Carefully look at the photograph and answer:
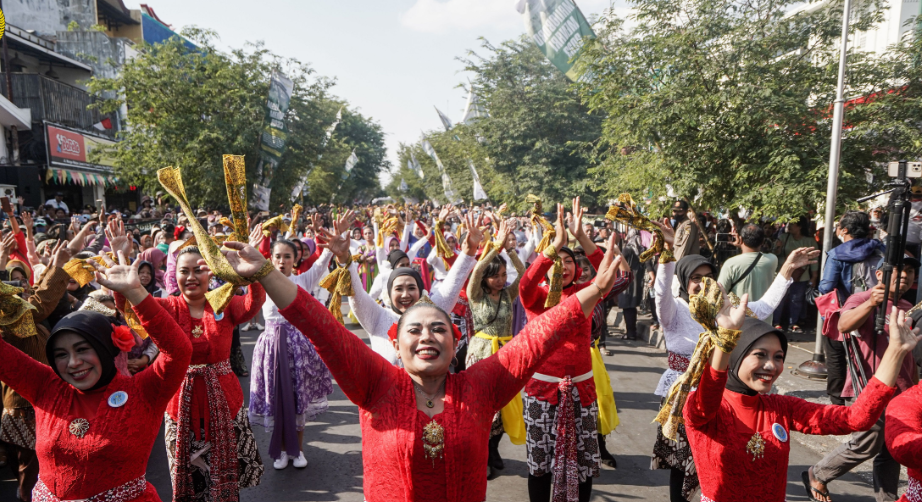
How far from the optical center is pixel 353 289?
3.50 m

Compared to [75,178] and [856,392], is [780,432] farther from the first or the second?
[75,178]

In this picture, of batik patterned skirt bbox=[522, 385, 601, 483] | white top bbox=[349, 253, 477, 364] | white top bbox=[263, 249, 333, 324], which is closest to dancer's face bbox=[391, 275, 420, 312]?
white top bbox=[349, 253, 477, 364]

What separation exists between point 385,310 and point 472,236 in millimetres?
789

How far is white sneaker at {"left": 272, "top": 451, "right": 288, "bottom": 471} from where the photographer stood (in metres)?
4.71

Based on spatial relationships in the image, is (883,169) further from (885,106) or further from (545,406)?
(545,406)

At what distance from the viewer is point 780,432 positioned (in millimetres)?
2521

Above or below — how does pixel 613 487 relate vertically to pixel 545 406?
below

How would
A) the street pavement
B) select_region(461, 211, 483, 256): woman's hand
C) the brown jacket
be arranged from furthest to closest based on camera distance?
the street pavement
the brown jacket
select_region(461, 211, 483, 256): woman's hand

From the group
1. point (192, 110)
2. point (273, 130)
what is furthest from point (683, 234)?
point (192, 110)

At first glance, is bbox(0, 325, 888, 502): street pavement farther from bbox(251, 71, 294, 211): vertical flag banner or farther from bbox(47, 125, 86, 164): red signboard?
bbox(47, 125, 86, 164): red signboard

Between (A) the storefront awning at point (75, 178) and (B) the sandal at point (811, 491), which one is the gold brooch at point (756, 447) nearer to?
(B) the sandal at point (811, 491)

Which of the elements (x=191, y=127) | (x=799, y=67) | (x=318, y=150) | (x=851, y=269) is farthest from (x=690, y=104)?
(x=318, y=150)

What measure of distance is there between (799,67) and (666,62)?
5.76 ft

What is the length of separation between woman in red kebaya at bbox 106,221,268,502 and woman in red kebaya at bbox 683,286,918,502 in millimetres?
2519
